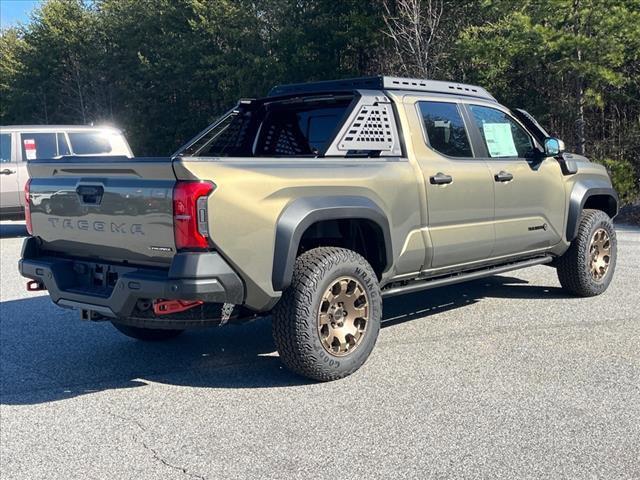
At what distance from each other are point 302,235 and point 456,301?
2.72 metres

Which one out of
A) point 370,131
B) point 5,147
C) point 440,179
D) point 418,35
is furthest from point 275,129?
point 418,35

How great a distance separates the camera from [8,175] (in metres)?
12.8

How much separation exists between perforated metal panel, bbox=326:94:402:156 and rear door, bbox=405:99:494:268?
0.19m

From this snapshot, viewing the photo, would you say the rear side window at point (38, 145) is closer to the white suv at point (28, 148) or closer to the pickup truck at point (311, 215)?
the white suv at point (28, 148)

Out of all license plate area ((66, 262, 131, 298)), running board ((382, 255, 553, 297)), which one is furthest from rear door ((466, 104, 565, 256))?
license plate area ((66, 262, 131, 298))

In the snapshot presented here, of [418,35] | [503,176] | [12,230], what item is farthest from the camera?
[418,35]

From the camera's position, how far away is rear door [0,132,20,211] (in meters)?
12.8

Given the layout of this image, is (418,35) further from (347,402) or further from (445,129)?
(347,402)

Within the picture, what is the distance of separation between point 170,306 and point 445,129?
8.65 ft

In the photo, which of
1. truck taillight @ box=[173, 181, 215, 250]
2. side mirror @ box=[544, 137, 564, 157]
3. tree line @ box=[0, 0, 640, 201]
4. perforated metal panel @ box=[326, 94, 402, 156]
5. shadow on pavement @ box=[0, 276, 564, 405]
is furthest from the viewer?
tree line @ box=[0, 0, 640, 201]

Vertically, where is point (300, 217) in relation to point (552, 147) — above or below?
below

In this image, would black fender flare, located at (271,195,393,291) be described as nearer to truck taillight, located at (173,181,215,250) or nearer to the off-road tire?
truck taillight, located at (173,181,215,250)

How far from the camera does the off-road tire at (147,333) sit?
5.62 m

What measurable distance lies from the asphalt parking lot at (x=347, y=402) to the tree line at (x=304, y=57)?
10.3 m
